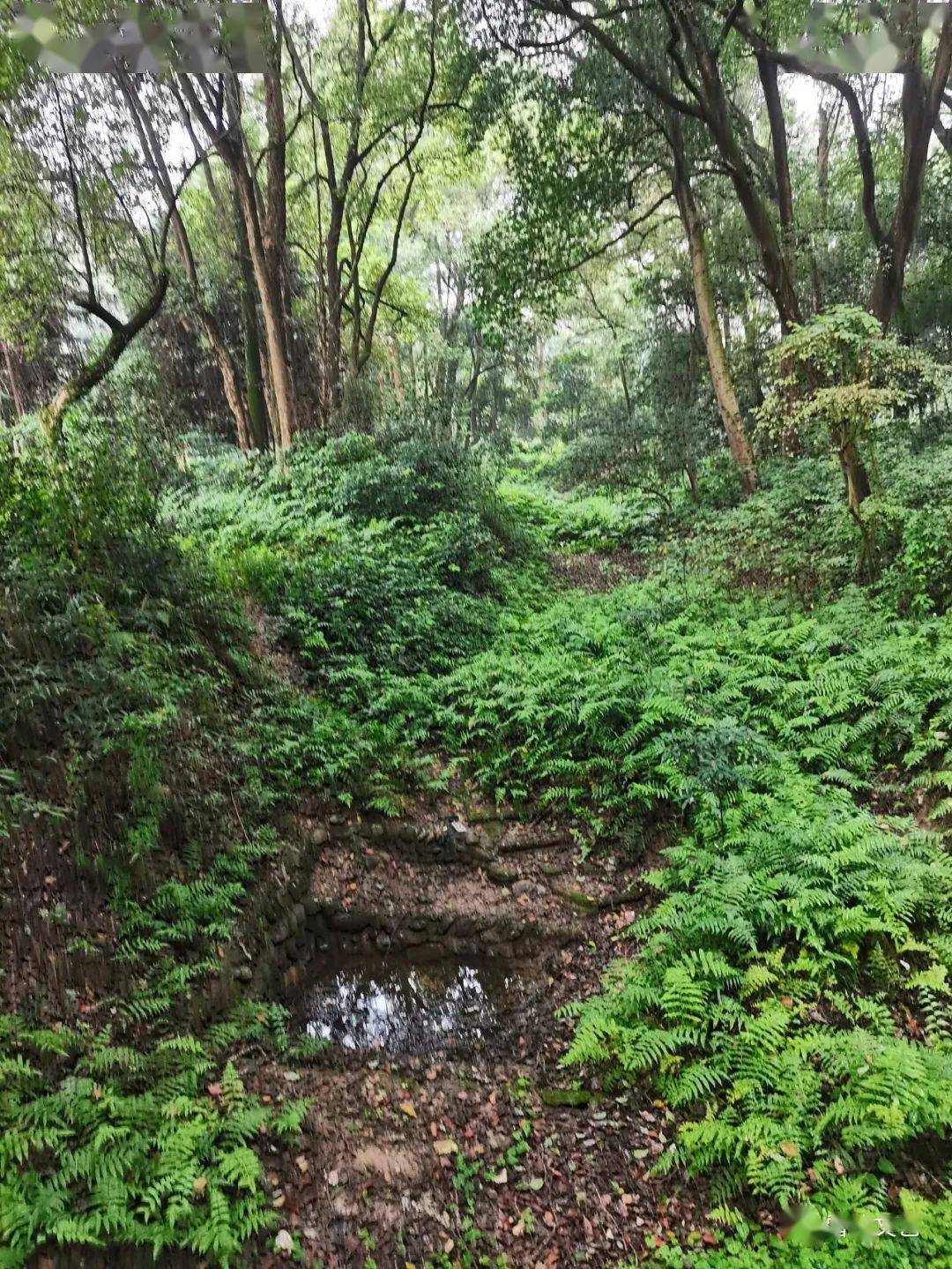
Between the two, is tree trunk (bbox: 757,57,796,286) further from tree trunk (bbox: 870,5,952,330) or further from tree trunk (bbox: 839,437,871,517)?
tree trunk (bbox: 839,437,871,517)

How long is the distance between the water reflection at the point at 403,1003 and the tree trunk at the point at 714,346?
11029mm

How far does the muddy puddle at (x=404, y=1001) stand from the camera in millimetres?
4953

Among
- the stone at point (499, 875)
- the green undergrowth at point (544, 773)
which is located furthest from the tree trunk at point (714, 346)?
the stone at point (499, 875)

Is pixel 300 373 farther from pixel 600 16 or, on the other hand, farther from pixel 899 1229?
pixel 899 1229

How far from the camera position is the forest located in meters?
3.61

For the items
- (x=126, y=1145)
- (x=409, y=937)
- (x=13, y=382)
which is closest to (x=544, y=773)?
(x=409, y=937)

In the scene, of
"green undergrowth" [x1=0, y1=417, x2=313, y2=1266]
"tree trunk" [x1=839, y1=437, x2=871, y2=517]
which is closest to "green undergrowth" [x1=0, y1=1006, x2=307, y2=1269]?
"green undergrowth" [x1=0, y1=417, x2=313, y2=1266]

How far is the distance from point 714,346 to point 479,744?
10.3 metres

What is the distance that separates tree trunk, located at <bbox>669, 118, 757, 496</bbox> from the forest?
3.9 inches

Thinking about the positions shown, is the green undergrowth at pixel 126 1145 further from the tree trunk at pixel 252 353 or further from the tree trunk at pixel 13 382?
the tree trunk at pixel 13 382

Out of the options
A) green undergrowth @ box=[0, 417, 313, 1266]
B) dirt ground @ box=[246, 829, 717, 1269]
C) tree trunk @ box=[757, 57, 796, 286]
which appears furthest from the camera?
tree trunk @ box=[757, 57, 796, 286]

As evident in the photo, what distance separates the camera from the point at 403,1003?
528cm

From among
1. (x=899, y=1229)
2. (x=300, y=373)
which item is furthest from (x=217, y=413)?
(x=899, y=1229)

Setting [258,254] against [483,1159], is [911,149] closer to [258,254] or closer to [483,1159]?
[258,254]
